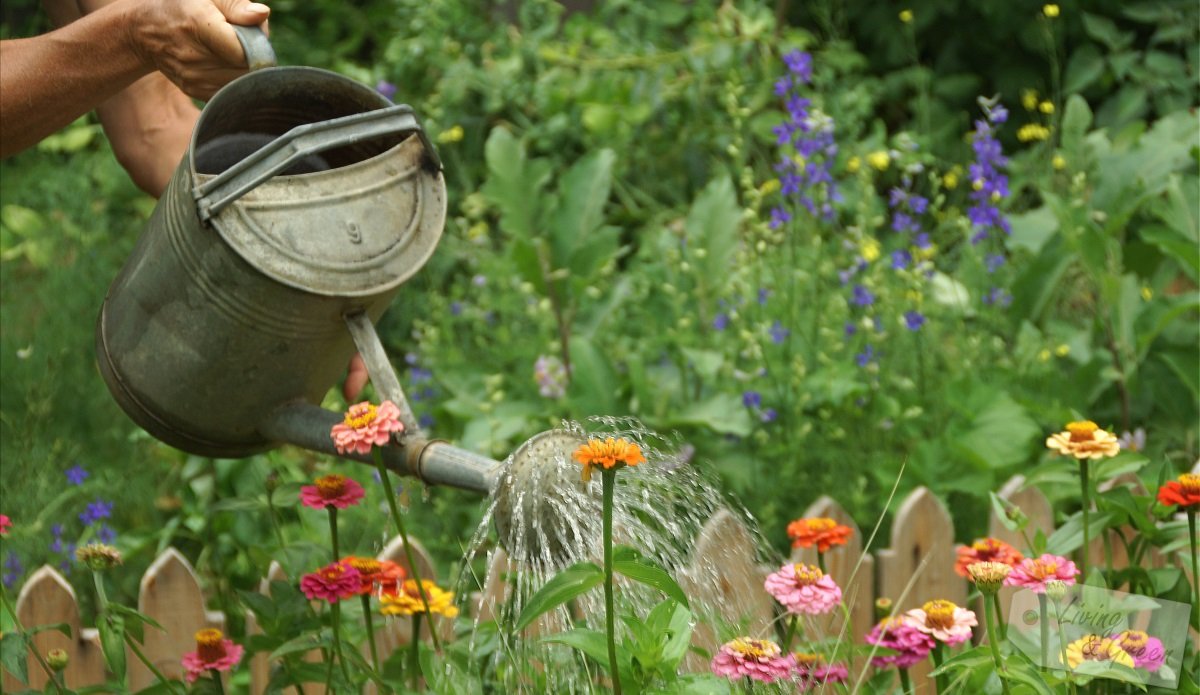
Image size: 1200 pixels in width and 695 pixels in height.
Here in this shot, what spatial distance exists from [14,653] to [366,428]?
0.46 metres

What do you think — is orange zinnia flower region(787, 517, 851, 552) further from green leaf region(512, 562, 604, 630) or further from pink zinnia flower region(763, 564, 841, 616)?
green leaf region(512, 562, 604, 630)

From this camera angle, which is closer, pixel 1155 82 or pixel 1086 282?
pixel 1086 282

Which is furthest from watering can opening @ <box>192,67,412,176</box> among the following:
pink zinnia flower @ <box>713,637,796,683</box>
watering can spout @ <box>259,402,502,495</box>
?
pink zinnia flower @ <box>713,637,796,683</box>

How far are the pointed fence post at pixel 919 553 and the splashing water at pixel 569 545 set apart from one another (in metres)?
0.30

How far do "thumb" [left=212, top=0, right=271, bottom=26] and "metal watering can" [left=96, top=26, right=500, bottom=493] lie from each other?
2 cm

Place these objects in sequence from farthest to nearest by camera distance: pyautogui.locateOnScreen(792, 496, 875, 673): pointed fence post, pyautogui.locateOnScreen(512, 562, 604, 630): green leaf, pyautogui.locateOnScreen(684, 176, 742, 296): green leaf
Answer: pyautogui.locateOnScreen(684, 176, 742, 296): green leaf, pyautogui.locateOnScreen(792, 496, 875, 673): pointed fence post, pyautogui.locateOnScreen(512, 562, 604, 630): green leaf

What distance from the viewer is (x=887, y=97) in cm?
422

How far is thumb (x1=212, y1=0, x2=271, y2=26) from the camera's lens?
1.59 metres

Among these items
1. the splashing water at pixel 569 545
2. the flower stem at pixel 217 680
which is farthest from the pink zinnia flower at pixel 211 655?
the splashing water at pixel 569 545

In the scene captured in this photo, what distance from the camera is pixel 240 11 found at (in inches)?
62.7

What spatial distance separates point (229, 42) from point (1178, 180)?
6.14 ft

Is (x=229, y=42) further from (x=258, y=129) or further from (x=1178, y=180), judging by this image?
(x=1178, y=180)

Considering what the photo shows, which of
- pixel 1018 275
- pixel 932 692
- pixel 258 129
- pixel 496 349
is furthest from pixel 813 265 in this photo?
pixel 258 129

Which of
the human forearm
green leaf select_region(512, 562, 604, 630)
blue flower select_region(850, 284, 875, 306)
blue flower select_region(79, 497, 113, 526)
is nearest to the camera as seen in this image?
green leaf select_region(512, 562, 604, 630)
